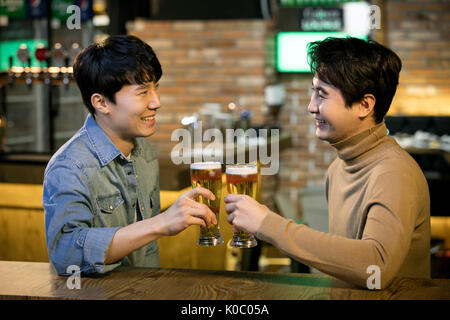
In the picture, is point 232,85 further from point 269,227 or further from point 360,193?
point 269,227

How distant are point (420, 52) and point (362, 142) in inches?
236

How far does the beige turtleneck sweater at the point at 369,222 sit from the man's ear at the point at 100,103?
64 centimetres

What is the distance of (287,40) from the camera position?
7070 mm

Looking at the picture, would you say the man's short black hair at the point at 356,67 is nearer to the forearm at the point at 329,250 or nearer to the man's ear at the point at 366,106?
the man's ear at the point at 366,106

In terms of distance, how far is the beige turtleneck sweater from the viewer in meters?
1.41

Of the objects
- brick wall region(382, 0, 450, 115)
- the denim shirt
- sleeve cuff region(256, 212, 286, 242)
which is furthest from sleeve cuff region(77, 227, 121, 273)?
brick wall region(382, 0, 450, 115)

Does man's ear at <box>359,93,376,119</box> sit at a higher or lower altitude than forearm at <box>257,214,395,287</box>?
higher

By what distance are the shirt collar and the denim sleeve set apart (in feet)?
0.36

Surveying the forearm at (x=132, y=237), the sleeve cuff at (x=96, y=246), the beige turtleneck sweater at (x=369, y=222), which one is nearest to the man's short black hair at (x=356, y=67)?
the beige turtleneck sweater at (x=369, y=222)

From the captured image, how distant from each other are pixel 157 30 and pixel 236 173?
4.91m

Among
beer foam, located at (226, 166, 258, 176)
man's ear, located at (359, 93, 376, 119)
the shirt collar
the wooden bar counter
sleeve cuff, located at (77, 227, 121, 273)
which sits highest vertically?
man's ear, located at (359, 93, 376, 119)

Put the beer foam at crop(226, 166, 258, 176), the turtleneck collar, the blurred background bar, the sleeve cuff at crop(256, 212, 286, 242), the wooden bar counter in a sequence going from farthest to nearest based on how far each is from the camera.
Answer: the blurred background bar < the turtleneck collar < the beer foam at crop(226, 166, 258, 176) < the sleeve cuff at crop(256, 212, 286, 242) < the wooden bar counter

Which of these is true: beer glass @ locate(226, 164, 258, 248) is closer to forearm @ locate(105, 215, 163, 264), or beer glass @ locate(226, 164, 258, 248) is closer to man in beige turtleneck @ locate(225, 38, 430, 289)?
man in beige turtleneck @ locate(225, 38, 430, 289)

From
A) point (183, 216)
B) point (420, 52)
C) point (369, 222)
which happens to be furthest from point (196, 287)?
point (420, 52)
